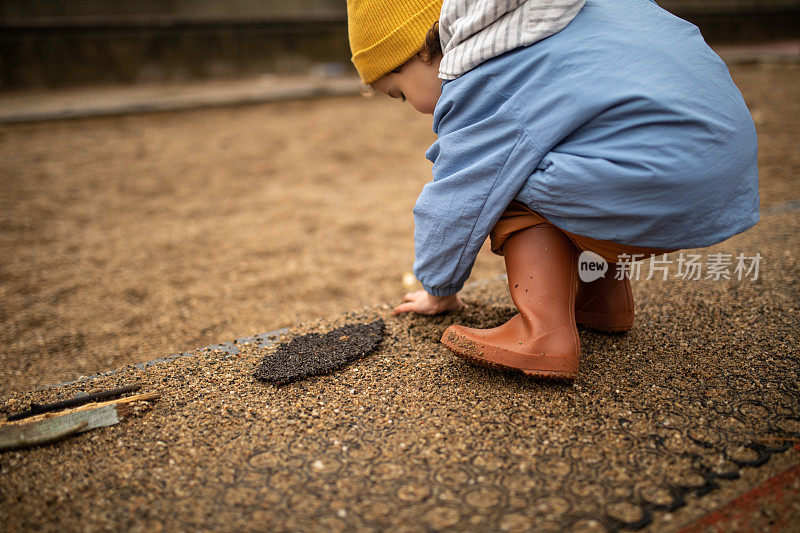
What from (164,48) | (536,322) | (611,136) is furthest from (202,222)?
(164,48)

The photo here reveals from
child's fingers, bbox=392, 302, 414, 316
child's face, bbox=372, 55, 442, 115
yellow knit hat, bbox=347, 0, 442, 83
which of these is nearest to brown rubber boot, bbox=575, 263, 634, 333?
child's fingers, bbox=392, 302, 414, 316

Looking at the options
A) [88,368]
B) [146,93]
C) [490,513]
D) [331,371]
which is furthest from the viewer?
[146,93]

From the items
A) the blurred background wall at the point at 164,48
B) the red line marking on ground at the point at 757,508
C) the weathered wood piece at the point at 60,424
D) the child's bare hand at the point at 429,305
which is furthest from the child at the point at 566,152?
the blurred background wall at the point at 164,48

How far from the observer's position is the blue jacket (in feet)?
3.43

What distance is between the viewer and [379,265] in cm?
279

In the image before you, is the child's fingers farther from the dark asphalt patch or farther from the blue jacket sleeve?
the blue jacket sleeve

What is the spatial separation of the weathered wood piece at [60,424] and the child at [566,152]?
772 millimetres

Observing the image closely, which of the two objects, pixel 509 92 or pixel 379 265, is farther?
pixel 379 265

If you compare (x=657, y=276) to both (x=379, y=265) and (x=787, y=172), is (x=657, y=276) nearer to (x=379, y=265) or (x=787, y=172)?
(x=379, y=265)

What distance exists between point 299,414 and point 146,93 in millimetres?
6389

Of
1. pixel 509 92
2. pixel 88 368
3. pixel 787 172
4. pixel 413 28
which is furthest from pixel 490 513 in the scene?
pixel 787 172

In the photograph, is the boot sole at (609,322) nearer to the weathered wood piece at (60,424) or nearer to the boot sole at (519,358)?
the boot sole at (519,358)

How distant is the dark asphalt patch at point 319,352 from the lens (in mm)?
1306

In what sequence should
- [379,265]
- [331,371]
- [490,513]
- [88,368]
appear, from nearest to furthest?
[490,513], [331,371], [88,368], [379,265]
